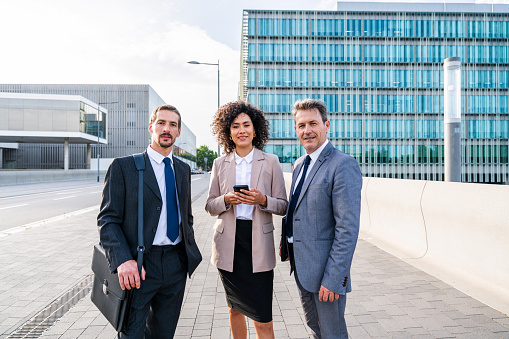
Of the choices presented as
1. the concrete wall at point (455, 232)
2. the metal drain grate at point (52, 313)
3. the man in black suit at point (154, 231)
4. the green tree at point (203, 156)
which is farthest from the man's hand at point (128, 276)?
the green tree at point (203, 156)

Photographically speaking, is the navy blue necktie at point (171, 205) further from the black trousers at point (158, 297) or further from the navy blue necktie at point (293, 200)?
the navy blue necktie at point (293, 200)

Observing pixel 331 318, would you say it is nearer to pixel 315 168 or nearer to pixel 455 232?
pixel 315 168

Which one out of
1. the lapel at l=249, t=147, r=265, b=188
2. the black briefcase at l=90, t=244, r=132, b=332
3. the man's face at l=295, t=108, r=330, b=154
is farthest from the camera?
the lapel at l=249, t=147, r=265, b=188

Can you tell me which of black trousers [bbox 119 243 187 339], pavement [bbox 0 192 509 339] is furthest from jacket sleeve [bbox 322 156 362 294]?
pavement [bbox 0 192 509 339]

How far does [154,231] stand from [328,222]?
1.15m

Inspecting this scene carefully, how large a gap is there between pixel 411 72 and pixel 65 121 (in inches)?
2039

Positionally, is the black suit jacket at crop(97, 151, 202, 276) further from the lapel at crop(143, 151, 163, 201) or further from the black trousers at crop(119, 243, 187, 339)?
the black trousers at crop(119, 243, 187, 339)

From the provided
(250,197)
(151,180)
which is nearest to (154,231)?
(151,180)

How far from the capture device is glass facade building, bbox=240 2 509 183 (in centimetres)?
5047

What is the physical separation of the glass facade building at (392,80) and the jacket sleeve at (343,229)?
158ft

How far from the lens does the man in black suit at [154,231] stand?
82.7 inches

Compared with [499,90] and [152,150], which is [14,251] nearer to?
[152,150]

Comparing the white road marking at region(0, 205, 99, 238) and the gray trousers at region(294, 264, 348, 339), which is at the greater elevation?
the gray trousers at region(294, 264, 348, 339)

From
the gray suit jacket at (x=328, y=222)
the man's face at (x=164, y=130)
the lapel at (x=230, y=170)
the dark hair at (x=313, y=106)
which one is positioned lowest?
the gray suit jacket at (x=328, y=222)
